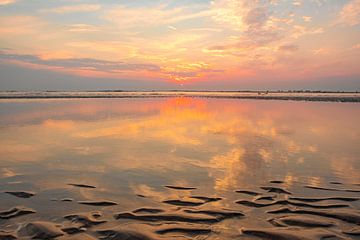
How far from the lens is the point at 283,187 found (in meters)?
9.28

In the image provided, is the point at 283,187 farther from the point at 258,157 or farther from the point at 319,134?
the point at 319,134

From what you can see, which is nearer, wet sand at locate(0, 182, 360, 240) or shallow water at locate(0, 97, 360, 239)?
wet sand at locate(0, 182, 360, 240)

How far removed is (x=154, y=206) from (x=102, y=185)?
239 cm

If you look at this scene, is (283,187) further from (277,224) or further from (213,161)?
(213,161)

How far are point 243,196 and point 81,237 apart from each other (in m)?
4.26

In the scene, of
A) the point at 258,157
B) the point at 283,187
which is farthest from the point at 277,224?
the point at 258,157

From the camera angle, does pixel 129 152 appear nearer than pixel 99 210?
No

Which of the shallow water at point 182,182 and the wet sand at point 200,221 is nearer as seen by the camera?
the wet sand at point 200,221

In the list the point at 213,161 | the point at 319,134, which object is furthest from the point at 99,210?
the point at 319,134

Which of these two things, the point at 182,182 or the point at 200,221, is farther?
the point at 182,182

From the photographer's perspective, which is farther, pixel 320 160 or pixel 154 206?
pixel 320 160

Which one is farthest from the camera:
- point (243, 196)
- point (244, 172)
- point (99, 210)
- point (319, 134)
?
point (319, 134)

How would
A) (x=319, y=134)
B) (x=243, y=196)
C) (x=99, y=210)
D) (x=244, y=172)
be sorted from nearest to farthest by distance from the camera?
(x=99, y=210) < (x=243, y=196) < (x=244, y=172) < (x=319, y=134)

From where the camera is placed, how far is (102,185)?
31.3ft
